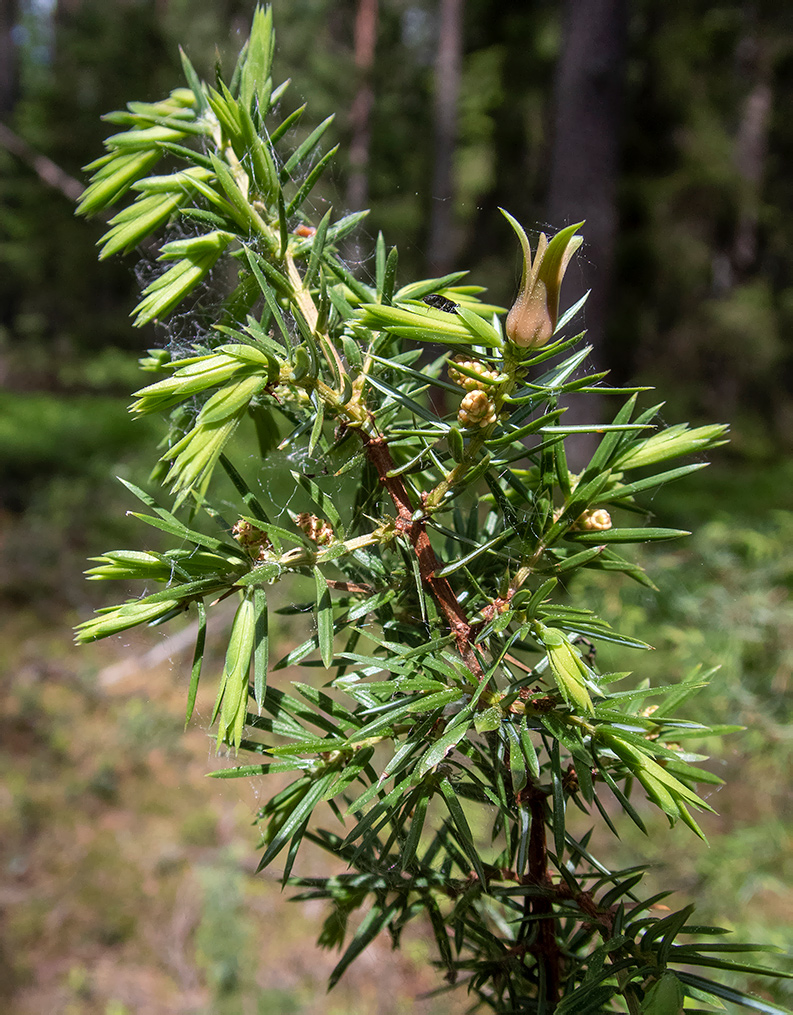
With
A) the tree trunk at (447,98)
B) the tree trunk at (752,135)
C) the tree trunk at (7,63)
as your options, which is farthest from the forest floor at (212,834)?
the tree trunk at (7,63)

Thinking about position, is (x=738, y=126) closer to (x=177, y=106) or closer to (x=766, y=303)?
(x=766, y=303)

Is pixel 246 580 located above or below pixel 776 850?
above

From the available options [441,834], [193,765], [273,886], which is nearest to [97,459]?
[193,765]

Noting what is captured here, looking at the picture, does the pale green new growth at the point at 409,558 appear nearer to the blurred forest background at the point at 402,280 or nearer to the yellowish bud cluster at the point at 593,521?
the yellowish bud cluster at the point at 593,521

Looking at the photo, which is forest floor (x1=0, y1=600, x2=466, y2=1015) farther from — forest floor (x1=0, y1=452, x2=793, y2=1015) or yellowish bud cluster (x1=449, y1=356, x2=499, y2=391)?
yellowish bud cluster (x1=449, y1=356, x2=499, y2=391)

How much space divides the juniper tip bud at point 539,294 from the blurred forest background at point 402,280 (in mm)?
197

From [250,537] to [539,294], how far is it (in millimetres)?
142

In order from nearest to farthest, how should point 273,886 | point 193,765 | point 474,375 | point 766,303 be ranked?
point 474,375
point 273,886
point 193,765
point 766,303

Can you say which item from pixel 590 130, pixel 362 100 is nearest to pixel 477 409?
pixel 590 130

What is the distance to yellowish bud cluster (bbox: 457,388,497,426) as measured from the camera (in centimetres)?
24

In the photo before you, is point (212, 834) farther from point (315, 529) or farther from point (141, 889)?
point (315, 529)

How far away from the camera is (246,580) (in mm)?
243

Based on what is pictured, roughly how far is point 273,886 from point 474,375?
209 centimetres

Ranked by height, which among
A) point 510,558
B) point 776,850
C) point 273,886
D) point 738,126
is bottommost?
point 273,886
